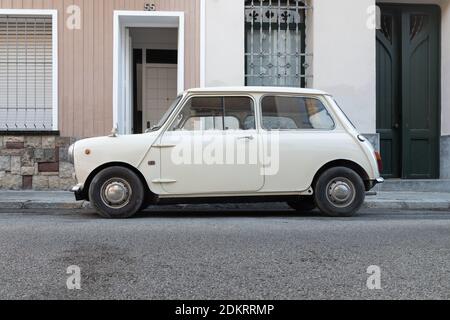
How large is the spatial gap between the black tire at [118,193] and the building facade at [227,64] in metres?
3.87

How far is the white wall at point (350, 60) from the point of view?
1138cm

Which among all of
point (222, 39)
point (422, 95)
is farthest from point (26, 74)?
point (422, 95)

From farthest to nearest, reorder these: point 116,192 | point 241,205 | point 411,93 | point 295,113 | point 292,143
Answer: point 411,93 < point 241,205 < point 295,113 < point 292,143 < point 116,192

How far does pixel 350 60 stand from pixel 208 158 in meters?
5.22

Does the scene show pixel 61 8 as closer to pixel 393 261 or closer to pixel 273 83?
pixel 273 83

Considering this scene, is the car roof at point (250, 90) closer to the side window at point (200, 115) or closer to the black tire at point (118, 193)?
the side window at point (200, 115)

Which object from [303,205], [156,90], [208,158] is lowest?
[303,205]

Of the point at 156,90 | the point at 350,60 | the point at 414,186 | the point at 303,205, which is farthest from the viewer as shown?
the point at 156,90

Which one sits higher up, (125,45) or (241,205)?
(125,45)

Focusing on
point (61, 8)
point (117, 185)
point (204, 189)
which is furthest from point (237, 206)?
→ point (61, 8)

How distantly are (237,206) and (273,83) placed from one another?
138 inches

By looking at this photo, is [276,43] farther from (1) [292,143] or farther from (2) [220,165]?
(2) [220,165]

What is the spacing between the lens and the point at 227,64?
36.9 ft

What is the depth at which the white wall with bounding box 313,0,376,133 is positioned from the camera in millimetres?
11375
